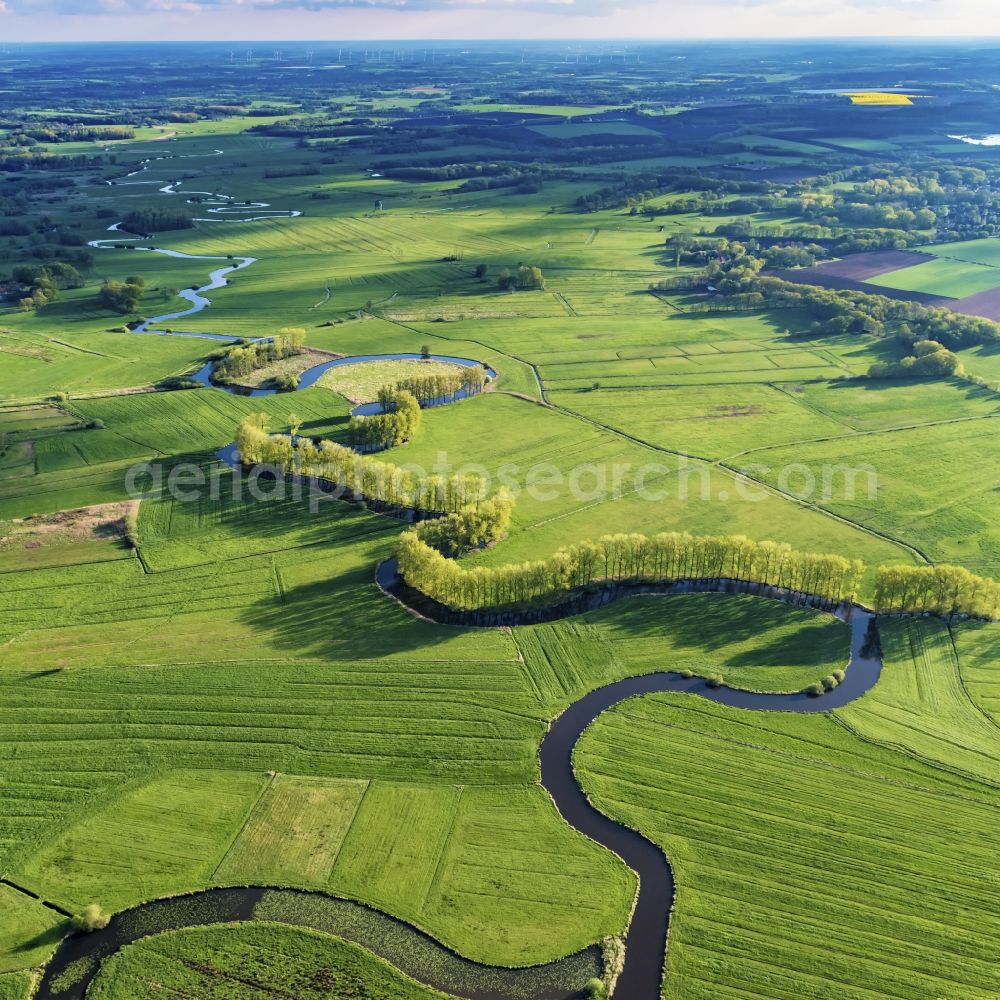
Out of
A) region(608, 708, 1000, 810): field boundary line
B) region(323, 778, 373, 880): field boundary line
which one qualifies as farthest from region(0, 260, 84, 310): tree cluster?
region(608, 708, 1000, 810): field boundary line

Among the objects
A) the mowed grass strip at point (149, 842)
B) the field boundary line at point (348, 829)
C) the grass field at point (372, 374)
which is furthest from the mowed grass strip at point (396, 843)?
the grass field at point (372, 374)

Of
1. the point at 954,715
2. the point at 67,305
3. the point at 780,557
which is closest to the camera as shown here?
the point at 954,715

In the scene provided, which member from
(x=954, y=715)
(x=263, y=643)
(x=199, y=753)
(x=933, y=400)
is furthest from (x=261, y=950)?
(x=933, y=400)

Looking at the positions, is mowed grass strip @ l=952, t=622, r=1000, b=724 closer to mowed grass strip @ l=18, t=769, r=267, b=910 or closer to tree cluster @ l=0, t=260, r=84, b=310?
mowed grass strip @ l=18, t=769, r=267, b=910

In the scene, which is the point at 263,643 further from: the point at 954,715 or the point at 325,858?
the point at 954,715

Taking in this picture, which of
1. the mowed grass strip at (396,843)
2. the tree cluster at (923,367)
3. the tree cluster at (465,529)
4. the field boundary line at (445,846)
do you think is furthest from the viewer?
the tree cluster at (923,367)

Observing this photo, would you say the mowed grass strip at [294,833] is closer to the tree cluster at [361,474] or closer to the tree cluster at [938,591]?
the tree cluster at [361,474]
